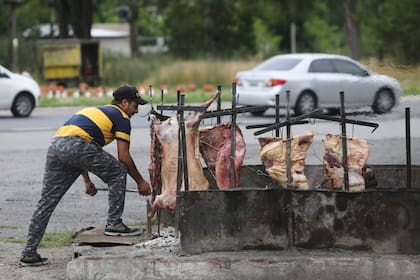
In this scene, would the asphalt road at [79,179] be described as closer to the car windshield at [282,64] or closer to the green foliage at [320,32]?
the car windshield at [282,64]

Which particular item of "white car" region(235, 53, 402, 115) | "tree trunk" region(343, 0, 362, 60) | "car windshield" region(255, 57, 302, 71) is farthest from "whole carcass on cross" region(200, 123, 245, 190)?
"tree trunk" region(343, 0, 362, 60)

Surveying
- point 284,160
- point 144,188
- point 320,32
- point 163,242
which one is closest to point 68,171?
point 144,188

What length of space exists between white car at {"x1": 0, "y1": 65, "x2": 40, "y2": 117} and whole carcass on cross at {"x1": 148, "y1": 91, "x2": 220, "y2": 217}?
18.4 metres

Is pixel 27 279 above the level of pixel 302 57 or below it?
below

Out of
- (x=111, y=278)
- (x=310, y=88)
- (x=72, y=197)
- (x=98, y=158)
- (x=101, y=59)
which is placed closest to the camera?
(x=111, y=278)

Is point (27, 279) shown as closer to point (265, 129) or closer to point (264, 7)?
point (265, 129)

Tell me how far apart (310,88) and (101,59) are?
59.3ft

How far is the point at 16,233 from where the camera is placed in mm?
10219

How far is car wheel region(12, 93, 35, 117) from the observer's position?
26547 mm

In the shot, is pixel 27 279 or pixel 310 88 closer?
pixel 27 279

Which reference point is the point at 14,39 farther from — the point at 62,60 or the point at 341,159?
the point at 341,159

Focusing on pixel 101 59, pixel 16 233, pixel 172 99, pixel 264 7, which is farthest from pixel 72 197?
pixel 264 7

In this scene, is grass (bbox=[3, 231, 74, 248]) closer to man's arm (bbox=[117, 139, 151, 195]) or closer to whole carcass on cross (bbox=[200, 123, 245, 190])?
man's arm (bbox=[117, 139, 151, 195])

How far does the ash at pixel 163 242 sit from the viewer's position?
8016 millimetres
